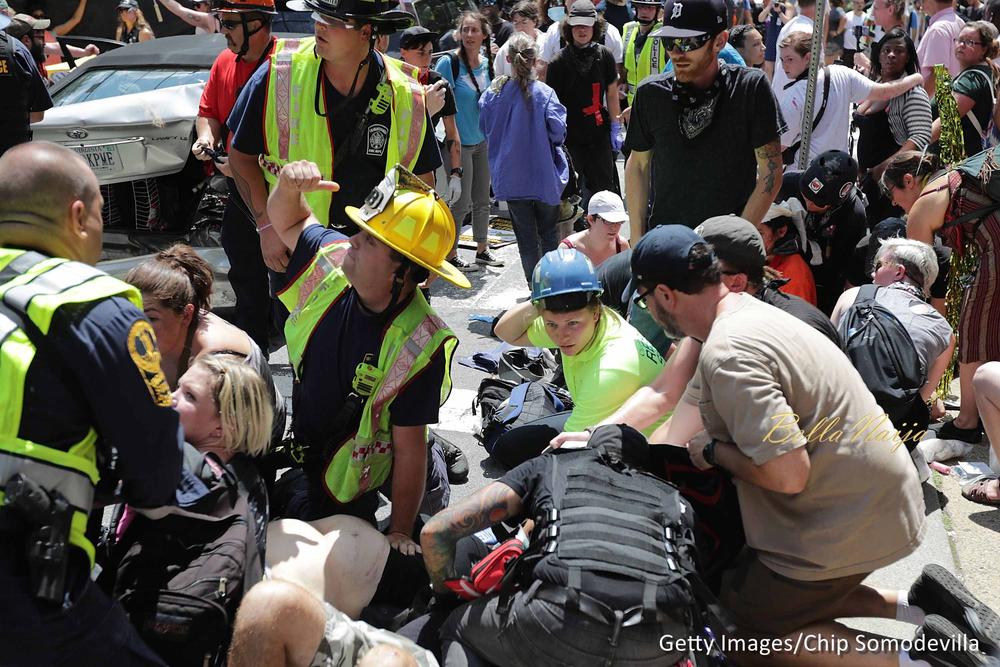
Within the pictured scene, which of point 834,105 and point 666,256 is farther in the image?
point 834,105

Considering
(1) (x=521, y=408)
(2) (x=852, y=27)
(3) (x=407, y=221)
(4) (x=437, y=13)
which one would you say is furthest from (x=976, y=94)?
(2) (x=852, y=27)

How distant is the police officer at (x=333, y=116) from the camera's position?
4.41 meters

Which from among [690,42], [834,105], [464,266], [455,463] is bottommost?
[464,266]

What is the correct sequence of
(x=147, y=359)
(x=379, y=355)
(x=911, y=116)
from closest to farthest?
(x=147, y=359) → (x=379, y=355) → (x=911, y=116)

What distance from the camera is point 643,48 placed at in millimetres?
8906

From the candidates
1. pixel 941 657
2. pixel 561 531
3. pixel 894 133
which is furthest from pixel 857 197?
pixel 561 531

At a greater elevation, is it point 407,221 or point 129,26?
point 407,221

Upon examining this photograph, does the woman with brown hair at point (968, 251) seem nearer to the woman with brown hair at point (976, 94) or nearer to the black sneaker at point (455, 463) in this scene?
the woman with brown hair at point (976, 94)

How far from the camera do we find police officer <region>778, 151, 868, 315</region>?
5371 millimetres

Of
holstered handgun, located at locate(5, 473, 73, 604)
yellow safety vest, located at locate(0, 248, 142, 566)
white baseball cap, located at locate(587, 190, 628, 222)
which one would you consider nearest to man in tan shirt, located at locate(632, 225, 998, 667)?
yellow safety vest, located at locate(0, 248, 142, 566)

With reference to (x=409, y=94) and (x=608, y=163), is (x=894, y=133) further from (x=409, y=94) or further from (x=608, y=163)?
(x=409, y=94)

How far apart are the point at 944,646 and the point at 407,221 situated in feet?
6.94

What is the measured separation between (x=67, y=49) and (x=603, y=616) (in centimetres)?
1039

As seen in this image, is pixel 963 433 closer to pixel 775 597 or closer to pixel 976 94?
pixel 775 597
